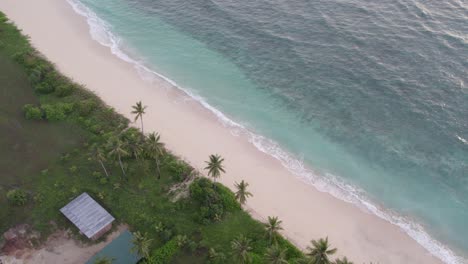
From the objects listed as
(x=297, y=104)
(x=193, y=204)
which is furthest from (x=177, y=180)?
(x=297, y=104)

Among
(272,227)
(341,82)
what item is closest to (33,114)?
(272,227)

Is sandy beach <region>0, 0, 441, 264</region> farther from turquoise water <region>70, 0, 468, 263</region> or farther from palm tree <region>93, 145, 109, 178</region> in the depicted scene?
palm tree <region>93, 145, 109, 178</region>

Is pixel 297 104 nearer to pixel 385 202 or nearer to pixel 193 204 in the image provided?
pixel 385 202

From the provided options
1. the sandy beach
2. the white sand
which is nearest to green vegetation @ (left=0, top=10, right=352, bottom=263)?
the white sand

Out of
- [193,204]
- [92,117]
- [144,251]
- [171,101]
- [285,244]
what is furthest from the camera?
[171,101]

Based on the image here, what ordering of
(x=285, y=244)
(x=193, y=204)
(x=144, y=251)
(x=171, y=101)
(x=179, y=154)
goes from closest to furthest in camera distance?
(x=144, y=251) → (x=285, y=244) → (x=193, y=204) → (x=179, y=154) → (x=171, y=101)

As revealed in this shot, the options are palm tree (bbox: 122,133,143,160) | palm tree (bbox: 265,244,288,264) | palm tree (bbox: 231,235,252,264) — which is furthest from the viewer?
palm tree (bbox: 122,133,143,160)

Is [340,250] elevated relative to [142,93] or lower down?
lower down
